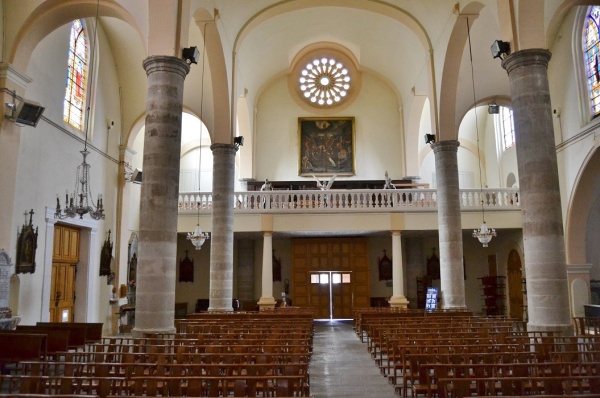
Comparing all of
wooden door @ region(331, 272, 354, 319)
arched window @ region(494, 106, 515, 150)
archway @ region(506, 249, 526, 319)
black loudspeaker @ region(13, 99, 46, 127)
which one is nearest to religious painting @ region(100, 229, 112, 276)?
black loudspeaker @ region(13, 99, 46, 127)

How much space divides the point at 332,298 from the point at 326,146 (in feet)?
25.8

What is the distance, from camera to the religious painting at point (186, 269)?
23172 millimetres

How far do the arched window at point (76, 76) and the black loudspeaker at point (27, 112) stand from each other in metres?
3.30

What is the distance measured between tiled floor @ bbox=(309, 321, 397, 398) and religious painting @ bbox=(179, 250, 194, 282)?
33.0 feet

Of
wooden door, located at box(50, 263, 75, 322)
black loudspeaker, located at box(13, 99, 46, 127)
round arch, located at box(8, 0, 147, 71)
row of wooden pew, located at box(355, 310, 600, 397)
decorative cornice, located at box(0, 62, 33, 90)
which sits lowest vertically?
row of wooden pew, located at box(355, 310, 600, 397)

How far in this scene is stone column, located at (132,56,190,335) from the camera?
9.58m

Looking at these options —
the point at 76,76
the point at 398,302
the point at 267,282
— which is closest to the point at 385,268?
the point at 398,302

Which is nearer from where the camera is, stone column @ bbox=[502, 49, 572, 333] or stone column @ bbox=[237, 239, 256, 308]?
stone column @ bbox=[502, 49, 572, 333]

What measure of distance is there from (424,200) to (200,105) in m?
9.37

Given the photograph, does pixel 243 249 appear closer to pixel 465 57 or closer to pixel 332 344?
pixel 332 344

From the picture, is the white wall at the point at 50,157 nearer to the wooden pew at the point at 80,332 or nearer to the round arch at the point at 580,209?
the wooden pew at the point at 80,332

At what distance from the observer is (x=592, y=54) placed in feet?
52.6

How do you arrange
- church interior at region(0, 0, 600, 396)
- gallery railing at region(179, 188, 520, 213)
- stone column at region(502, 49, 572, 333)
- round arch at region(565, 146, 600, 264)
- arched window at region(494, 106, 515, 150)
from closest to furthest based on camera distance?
1. stone column at region(502, 49, 572, 333)
2. church interior at region(0, 0, 600, 396)
3. round arch at region(565, 146, 600, 264)
4. gallery railing at region(179, 188, 520, 213)
5. arched window at region(494, 106, 515, 150)

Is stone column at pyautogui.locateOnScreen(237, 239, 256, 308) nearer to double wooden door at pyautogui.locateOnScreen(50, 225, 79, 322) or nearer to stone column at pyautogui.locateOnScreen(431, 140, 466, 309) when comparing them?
double wooden door at pyautogui.locateOnScreen(50, 225, 79, 322)
